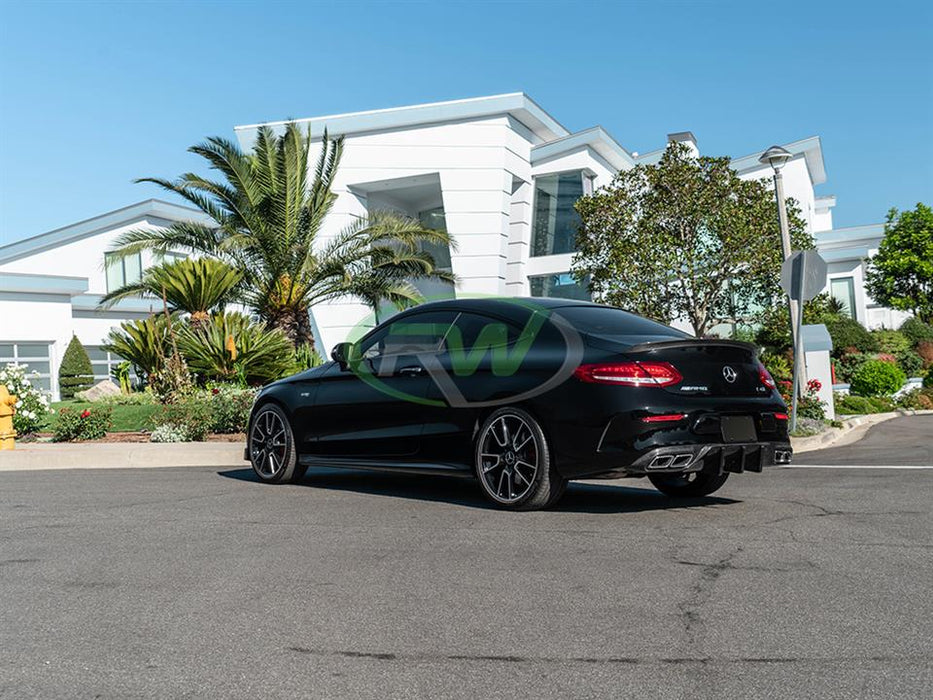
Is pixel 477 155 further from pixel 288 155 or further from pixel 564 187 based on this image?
pixel 288 155

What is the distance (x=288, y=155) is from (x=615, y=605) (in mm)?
19579

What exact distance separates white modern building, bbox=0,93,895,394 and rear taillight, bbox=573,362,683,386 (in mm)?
23722

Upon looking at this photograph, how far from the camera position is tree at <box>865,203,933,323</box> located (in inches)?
1674

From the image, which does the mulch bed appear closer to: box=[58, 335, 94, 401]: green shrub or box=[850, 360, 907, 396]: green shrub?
box=[58, 335, 94, 401]: green shrub

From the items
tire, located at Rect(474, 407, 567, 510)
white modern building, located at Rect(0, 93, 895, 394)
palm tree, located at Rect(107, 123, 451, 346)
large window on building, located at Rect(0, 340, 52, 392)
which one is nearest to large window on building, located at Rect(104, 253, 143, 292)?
white modern building, located at Rect(0, 93, 895, 394)

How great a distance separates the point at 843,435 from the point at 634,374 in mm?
10002

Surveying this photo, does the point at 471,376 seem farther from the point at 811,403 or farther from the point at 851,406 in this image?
the point at 851,406

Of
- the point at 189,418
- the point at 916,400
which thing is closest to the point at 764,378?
the point at 189,418

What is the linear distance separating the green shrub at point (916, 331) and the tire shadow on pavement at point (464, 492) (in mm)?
29128

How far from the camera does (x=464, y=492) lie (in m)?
8.07

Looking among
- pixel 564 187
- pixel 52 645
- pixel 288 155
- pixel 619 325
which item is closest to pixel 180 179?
pixel 288 155

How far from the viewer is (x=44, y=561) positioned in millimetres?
5547

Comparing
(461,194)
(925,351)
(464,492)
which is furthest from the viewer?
(925,351)

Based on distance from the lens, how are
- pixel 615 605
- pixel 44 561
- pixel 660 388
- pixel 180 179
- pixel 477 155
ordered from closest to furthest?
pixel 615 605
pixel 44 561
pixel 660 388
pixel 180 179
pixel 477 155
